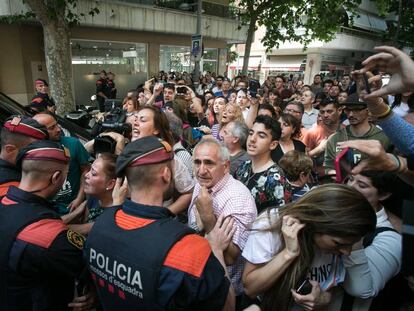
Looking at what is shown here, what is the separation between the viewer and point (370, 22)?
25.2 metres

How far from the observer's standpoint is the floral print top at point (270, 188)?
2564 millimetres

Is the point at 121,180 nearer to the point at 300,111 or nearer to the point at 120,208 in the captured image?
the point at 120,208

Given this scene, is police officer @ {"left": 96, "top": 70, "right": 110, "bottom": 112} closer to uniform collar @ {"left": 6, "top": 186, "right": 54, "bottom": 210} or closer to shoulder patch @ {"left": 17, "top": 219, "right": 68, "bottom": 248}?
uniform collar @ {"left": 6, "top": 186, "right": 54, "bottom": 210}

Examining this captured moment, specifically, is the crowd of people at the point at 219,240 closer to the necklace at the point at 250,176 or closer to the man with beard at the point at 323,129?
the necklace at the point at 250,176

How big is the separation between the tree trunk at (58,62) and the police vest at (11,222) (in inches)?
303

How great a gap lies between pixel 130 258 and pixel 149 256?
0.33 ft

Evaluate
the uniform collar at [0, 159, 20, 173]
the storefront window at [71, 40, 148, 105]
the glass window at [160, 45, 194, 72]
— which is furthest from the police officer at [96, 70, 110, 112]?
the uniform collar at [0, 159, 20, 173]

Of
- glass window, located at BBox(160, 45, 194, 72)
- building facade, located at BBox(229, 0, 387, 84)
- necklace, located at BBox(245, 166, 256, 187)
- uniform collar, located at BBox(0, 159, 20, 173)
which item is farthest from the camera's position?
building facade, located at BBox(229, 0, 387, 84)

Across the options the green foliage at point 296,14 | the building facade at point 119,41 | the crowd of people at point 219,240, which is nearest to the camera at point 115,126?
the crowd of people at point 219,240

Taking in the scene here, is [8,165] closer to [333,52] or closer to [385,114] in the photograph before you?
[385,114]

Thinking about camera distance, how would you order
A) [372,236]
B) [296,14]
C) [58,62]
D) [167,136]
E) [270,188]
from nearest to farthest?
[372,236]
[270,188]
[167,136]
[58,62]
[296,14]

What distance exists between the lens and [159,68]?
1631cm

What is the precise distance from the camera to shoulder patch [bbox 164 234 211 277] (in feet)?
4.15

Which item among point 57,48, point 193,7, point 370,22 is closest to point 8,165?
point 57,48
